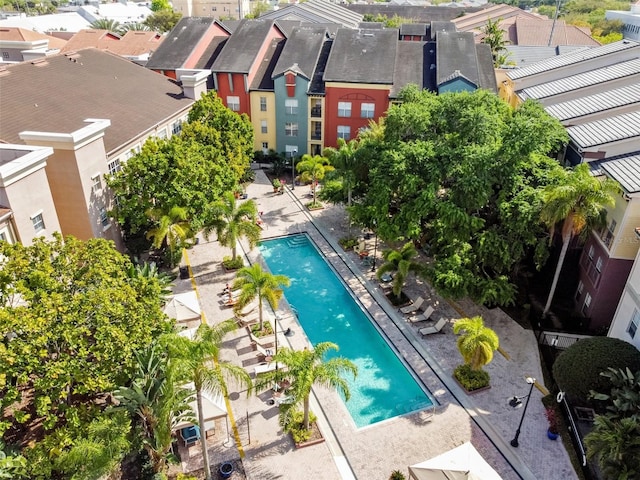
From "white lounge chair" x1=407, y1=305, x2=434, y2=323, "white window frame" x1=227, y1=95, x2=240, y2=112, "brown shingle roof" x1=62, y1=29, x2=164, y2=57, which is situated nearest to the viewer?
"white lounge chair" x1=407, y1=305, x2=434, y2=323

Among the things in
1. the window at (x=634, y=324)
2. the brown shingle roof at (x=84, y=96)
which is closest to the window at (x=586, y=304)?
the window at (x=634, y=324)

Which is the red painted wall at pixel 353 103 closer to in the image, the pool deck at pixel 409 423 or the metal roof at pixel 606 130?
the metal roof at pixel 606 130

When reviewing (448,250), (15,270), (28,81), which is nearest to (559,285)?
(448,250)

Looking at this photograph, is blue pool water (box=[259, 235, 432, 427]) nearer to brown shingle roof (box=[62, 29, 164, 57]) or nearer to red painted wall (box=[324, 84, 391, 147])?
red painted wall (box=[324, 84, 391, 147])

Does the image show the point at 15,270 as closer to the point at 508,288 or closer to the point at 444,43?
the point at 508,288

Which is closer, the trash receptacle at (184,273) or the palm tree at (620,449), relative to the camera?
the palm tree at (620,449)

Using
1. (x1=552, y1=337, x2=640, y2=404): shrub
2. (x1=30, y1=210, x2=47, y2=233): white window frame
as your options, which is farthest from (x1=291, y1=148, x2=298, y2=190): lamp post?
(x1=552, y1=337, x2=640, y2=404): shrub
